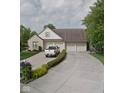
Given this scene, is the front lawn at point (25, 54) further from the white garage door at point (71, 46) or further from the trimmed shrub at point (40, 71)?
the white garage door at point (71, 46)

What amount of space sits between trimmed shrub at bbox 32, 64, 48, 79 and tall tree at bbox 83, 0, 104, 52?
0.49 meters

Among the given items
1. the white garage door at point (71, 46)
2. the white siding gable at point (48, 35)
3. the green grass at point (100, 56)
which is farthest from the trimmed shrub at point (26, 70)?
the green grass at point (100, 56)

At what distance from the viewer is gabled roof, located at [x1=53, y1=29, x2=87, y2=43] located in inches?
120

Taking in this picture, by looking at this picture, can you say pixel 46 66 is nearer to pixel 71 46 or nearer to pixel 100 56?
pixel 71 46

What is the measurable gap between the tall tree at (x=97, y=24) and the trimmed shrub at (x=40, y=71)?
1.62 feet

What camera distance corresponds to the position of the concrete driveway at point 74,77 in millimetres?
2979

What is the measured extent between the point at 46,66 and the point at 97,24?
0.62 m

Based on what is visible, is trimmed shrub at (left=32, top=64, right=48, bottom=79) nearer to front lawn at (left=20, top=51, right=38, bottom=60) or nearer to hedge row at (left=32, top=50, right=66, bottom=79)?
hedge row at (left=32, top=50, right=66, bottom=79)

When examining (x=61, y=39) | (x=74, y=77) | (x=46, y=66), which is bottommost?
(x=74, y=77)

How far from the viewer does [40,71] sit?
299cm

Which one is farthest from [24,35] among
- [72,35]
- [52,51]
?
[72,35]
